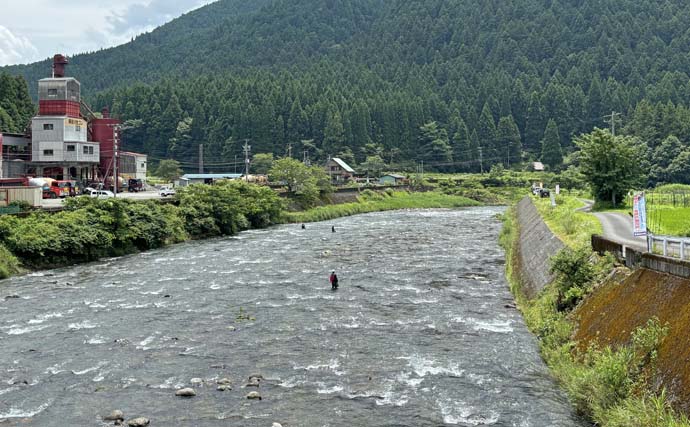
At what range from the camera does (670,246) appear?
18188 millimetres

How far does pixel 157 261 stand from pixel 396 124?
11189cm

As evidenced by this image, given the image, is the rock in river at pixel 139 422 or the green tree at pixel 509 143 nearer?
the rock in river at pixel 139 422

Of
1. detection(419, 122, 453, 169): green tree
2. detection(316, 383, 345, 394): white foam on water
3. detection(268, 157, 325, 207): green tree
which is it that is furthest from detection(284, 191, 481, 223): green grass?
detection(316, 383, 345, 394): white foam on water

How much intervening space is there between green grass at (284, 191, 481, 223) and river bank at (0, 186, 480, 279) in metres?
1.79

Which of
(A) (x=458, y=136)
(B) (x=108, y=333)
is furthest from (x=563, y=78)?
(B) (x=108, y=333)

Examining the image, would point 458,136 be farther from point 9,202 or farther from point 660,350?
point 660,350

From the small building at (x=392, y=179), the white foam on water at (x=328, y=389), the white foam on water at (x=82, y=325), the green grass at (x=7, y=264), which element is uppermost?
the small building at (x=392, y=179)

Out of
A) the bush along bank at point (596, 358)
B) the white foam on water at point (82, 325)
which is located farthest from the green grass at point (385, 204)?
the bush along bank at point (596, 358)

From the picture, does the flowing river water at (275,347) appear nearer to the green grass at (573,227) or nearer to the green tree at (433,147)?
the green grass at (573,227)

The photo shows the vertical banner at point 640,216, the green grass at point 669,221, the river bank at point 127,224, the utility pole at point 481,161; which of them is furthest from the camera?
the utility pole at point 481,161

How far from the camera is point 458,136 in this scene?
14612cm

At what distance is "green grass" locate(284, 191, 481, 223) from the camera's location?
3066 inches

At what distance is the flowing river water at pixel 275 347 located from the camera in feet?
51.3

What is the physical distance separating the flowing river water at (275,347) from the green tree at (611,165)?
11.5m
